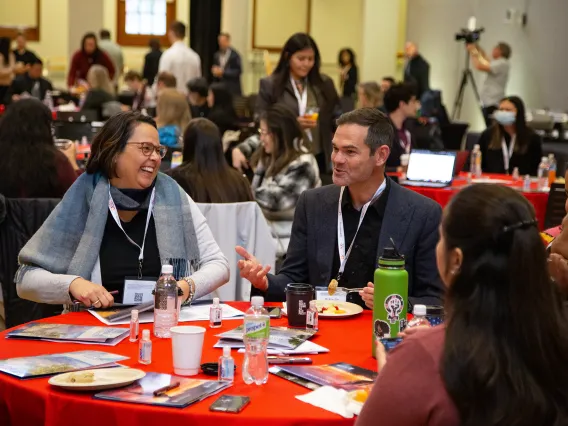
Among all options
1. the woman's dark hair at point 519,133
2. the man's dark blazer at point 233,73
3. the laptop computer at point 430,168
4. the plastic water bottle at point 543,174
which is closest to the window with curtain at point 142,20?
the man's dark blazer at point 233,73

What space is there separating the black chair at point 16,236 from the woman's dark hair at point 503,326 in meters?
3.00

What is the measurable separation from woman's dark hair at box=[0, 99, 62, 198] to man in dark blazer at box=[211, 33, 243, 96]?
1024 cm

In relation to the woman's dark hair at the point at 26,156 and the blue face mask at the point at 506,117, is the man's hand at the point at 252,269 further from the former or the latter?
the blue face mask at the point at 506,117

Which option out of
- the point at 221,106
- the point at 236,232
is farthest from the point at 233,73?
the point at 236,232

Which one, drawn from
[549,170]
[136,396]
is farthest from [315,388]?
[549,170]

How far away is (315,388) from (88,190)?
1.48 metres

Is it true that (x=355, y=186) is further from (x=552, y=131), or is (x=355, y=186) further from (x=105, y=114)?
(x=552, y=131)

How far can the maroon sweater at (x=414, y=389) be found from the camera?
5.66 feet

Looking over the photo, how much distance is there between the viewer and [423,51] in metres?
16.2

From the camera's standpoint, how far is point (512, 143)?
308 inches

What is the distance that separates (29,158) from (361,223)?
2162 mm

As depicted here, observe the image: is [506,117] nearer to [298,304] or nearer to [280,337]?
[298,304]

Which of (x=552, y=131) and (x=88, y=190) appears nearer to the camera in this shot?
(x=88, y=190)

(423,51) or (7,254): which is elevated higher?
(423,51)
